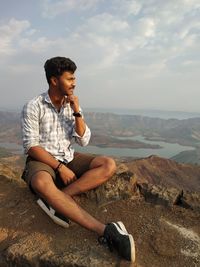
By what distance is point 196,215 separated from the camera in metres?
6.28

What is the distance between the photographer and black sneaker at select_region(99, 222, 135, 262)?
13.6 ft

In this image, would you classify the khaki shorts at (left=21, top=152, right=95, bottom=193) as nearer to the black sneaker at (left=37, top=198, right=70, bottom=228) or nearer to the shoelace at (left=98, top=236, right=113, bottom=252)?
the black sneaker at (left=37, top=198, right=70, bottom=228)

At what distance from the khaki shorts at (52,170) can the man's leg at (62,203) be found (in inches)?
7.3

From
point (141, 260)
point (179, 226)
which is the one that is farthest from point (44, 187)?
point (179, 226)

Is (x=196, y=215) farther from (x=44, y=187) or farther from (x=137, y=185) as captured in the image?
(x=44, y=187)

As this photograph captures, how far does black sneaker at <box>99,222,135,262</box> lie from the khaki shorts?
1627 millimetres

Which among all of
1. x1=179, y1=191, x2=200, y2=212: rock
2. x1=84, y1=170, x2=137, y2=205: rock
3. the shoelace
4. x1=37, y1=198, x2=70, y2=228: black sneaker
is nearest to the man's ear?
x1=37, y1=198, x2=70, y2=228: black sneaker

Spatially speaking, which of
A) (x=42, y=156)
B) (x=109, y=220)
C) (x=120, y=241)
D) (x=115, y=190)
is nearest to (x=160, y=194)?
(x=115, y=190)

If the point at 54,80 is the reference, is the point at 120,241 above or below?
below

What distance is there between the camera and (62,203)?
15.9 feet

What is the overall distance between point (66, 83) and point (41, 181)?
1883 mm

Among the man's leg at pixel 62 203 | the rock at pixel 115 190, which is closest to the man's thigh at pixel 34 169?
the man's leg at pixel 62 203

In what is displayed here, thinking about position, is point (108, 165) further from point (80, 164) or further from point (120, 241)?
point (120, 241)

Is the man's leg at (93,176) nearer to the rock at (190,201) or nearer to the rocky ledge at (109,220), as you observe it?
the rocky ledge at (109,220)
